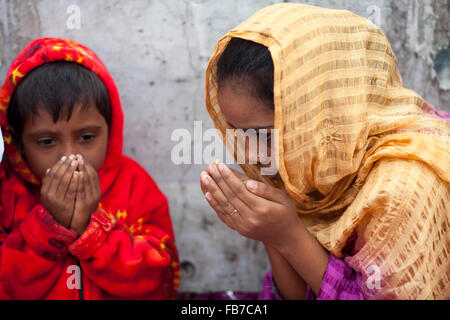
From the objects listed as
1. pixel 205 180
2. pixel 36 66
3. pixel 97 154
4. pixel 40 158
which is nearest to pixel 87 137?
pixel 97 154

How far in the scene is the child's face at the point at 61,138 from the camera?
68.1 inches

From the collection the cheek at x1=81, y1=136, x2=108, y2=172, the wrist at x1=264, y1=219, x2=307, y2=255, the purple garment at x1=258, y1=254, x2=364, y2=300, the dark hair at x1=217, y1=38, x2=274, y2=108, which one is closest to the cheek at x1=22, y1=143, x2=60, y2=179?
the cheek at x1=81, y1=136, x2=108, y2=172

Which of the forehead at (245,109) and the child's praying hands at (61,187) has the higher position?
the forehead at (245,109)

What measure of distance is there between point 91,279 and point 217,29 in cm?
114

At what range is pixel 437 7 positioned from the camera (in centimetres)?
204

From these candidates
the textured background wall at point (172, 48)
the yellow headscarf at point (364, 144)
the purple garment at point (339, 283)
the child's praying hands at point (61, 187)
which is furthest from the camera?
the textured background wall at point (172, 48)

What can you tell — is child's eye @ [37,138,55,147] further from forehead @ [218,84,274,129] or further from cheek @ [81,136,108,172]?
forehead @ [218,84,274,129]

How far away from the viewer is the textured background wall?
2.06 metres

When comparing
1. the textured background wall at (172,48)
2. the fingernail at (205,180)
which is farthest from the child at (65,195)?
the fingernail at (205,180)

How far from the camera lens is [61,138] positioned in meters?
1.74

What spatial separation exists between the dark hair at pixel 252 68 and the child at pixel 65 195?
602 mm

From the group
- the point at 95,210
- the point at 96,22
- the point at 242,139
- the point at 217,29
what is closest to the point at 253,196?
the point at 242,139

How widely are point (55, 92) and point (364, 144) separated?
1073mm

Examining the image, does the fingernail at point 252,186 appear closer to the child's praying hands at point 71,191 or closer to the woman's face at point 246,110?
the woman's face at point 246,110
